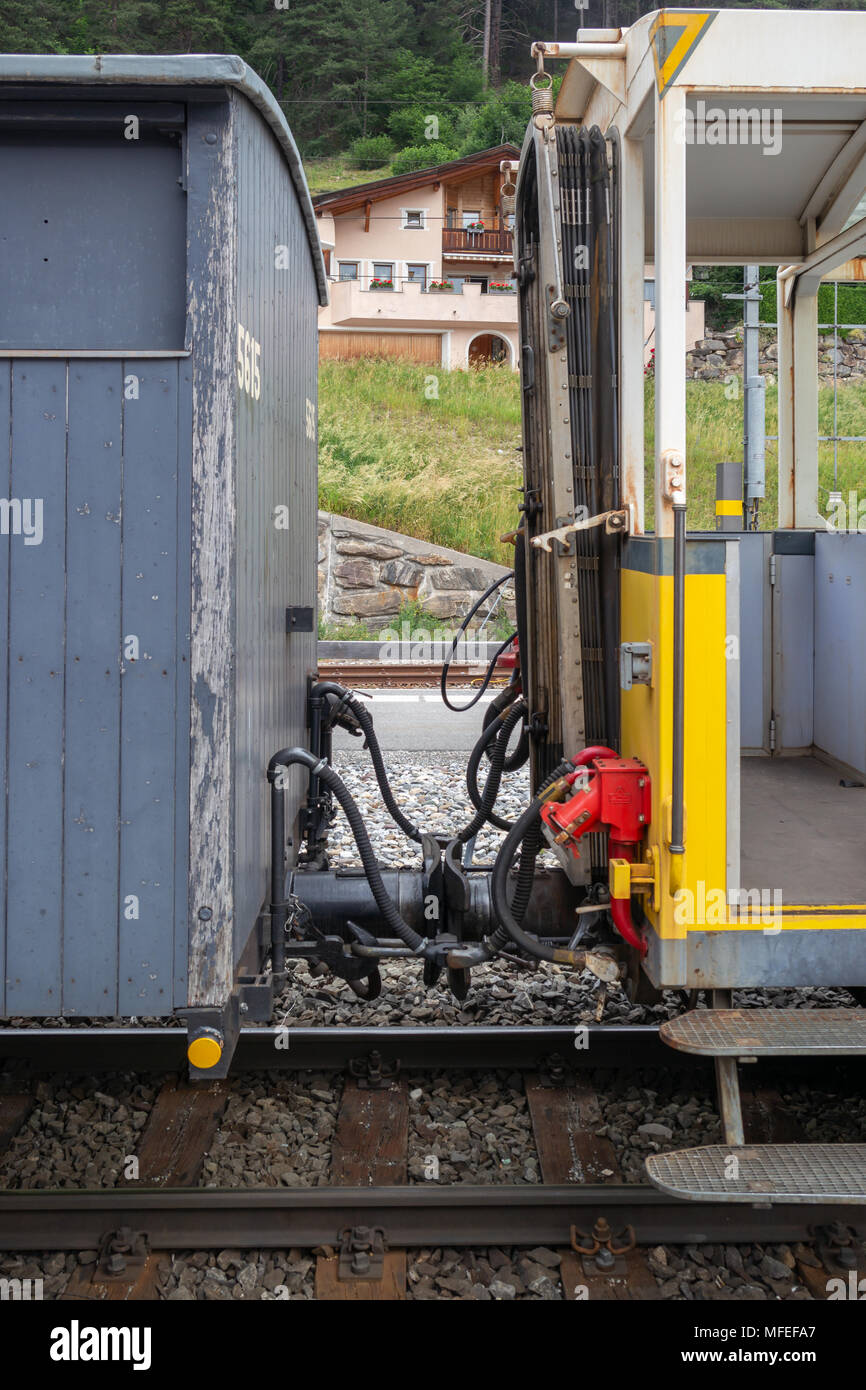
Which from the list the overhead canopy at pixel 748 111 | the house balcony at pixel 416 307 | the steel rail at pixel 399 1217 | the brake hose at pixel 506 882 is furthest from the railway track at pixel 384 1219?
the house balcony at pixel 416 307

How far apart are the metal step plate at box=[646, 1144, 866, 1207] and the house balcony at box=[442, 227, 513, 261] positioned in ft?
149

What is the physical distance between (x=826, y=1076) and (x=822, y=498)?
16.7 m

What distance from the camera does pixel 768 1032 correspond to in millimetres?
3537

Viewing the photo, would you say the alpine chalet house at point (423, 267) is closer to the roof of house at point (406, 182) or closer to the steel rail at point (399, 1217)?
the roof of house at point (406, 182)

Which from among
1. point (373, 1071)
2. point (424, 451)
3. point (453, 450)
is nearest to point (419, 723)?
point (373, 1071)

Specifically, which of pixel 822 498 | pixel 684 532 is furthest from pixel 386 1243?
pixel 822 498

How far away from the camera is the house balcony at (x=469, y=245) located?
45.2m

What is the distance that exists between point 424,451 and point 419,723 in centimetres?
1348

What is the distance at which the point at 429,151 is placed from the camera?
186ft

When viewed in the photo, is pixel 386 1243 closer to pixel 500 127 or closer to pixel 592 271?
pixel 592 271

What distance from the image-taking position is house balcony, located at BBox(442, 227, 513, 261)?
148 ft

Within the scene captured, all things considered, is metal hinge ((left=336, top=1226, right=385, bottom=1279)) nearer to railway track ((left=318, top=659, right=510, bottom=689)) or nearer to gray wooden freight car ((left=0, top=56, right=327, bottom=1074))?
gray wooden freight car ((left=0, top=56, right=327, bottom=1074))

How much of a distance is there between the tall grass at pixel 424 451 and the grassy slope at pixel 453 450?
3 cm

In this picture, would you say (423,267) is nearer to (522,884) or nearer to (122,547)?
(522,884)
